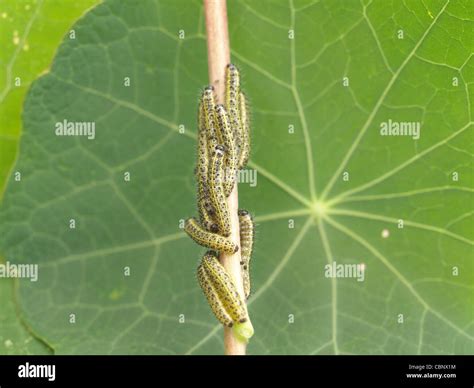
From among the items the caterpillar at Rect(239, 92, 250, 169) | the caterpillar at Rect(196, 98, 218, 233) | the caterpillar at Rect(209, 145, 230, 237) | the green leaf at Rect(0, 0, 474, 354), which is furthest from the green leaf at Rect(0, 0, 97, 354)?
the caterpillar at Rect(209, 145, 230, 237)

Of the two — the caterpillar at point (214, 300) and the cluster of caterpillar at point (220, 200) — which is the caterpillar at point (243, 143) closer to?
the cluster of caterpillar at point (220, 200)

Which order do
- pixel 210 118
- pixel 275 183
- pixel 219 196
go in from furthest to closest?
pixel 275 183
pixel 210 118
pixel 219 196

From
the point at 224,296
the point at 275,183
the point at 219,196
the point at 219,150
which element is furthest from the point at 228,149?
the point at 275,183

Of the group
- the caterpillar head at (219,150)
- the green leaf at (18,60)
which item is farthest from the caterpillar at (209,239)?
the green leaf at (18,60)

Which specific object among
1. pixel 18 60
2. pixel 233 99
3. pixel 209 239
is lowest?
pixel 209 239

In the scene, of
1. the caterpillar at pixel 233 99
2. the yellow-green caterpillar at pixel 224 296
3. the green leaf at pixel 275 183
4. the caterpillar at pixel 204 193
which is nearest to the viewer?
the yellow-green caterpillar at pixel 224 296

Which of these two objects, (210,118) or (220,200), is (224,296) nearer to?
(220,200)

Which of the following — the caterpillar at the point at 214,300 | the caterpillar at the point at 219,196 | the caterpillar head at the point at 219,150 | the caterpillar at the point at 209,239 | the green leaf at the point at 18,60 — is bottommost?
the caterpillar at the point at 214,300

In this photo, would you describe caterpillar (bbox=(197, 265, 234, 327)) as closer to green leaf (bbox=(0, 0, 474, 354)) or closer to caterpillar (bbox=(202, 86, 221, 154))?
caterpillar (bbox=(202, 86, 221, 154))
